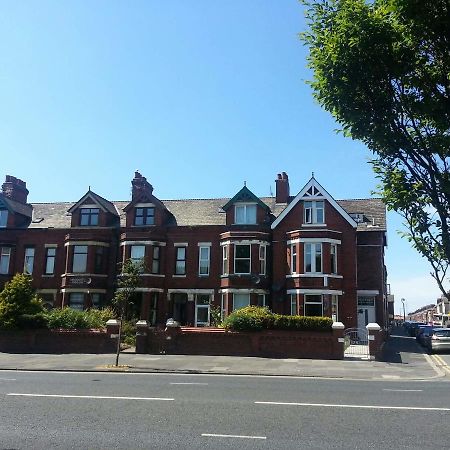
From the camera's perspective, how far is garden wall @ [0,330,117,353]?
26.0 m

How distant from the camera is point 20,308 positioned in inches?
1073

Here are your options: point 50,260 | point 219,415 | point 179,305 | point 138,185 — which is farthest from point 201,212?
point 219,415

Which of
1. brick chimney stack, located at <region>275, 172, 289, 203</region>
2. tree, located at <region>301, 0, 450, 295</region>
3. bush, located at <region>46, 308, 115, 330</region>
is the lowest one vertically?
bush, located at <region>46, 308, 115, 330</region>

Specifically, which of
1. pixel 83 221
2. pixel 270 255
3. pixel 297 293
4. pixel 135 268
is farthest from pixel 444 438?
pixel 83 221

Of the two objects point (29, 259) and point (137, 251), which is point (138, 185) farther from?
point (29, 259)

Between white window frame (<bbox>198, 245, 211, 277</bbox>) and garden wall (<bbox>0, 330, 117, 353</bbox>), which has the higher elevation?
white window frame (<bbox>198, 245, 211, 277</bbox>)

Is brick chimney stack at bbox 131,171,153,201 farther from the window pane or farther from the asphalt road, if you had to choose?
the asphalt road

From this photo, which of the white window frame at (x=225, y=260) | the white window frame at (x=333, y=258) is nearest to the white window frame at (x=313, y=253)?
the white window frame at (x=333, y=258)

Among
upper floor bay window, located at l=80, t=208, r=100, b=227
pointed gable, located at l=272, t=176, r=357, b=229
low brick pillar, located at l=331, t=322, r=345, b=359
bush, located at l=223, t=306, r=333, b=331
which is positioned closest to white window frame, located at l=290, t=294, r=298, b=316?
pointed gable, located at l=272, t=176, r=357, b=229

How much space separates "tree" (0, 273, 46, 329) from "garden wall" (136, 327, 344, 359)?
6.17 meters

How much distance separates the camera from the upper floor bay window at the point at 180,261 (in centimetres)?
3694

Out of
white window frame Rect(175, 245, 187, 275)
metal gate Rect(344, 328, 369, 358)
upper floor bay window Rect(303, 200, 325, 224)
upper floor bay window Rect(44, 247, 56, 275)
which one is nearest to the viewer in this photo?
metal gate Rect(344, 328, 369, 358)

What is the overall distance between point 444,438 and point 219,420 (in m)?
3.87

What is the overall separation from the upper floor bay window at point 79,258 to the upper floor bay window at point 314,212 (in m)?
16.2
